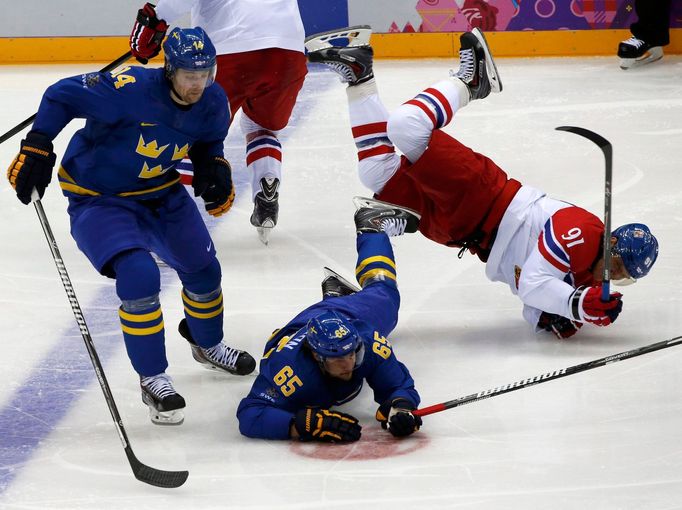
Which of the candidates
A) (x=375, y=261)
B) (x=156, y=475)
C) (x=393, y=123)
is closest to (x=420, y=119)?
(x=393, y=123)

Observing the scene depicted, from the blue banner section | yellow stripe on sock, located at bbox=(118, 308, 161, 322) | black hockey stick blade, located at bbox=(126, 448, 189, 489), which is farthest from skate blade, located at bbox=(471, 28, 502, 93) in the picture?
the blue banner section

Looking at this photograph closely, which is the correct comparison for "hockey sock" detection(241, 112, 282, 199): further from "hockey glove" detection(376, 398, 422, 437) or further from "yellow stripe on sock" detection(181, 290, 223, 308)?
"hockey glove" detection(376, 398, 422, 437)

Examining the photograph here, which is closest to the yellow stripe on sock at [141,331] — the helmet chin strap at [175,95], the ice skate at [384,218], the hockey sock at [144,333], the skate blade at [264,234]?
the hockey sock at [144,333]

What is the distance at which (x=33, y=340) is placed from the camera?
4.14 meters

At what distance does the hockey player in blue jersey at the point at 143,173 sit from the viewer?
3336mm

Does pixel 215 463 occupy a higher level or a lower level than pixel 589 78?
higher

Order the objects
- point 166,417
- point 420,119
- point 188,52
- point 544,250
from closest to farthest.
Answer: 1. point 188,52
2. point 166,417
3. point 544,250
4. point 420,119

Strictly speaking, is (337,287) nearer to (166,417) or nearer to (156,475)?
(166,417)

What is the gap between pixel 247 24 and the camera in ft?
16.4

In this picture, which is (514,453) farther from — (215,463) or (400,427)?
(215,463)

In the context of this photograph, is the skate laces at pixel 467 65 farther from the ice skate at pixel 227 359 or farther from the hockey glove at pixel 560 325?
the ice skate at pixel 227 359

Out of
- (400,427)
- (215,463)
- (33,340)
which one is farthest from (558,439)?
(33,340)

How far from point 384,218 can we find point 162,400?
1.08 metres

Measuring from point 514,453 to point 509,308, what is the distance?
1.11m
